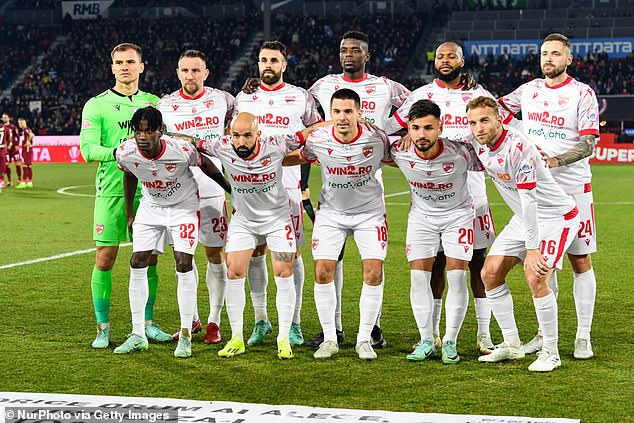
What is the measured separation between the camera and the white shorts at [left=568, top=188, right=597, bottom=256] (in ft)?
22.2

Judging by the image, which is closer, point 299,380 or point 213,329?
point 299,380

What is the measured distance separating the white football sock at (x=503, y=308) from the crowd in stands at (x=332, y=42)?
1371 inches

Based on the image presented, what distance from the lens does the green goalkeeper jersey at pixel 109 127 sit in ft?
24.1

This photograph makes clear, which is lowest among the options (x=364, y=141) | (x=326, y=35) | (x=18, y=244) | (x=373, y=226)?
(x=18, y=244)

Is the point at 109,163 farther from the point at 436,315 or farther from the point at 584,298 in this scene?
the point at 584,298

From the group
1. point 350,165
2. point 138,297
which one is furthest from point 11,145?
point 350,165

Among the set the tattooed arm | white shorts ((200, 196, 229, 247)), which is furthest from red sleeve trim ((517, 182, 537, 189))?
white shorts ((200, 196, 229, 247))

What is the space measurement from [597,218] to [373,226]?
10591mm

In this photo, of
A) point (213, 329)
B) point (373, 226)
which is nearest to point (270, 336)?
point (213, 329)

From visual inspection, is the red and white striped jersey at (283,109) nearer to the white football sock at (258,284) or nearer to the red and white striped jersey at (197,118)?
the red and white striped jersey at (197,118)

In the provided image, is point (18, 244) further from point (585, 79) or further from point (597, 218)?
point (585, 79)

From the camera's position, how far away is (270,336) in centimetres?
761

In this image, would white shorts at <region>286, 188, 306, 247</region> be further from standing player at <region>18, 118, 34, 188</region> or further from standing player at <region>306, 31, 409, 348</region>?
standing player at <region>18, 118, 34, 188</region>

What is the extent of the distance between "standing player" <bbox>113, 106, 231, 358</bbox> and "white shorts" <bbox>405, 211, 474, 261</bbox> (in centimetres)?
148
